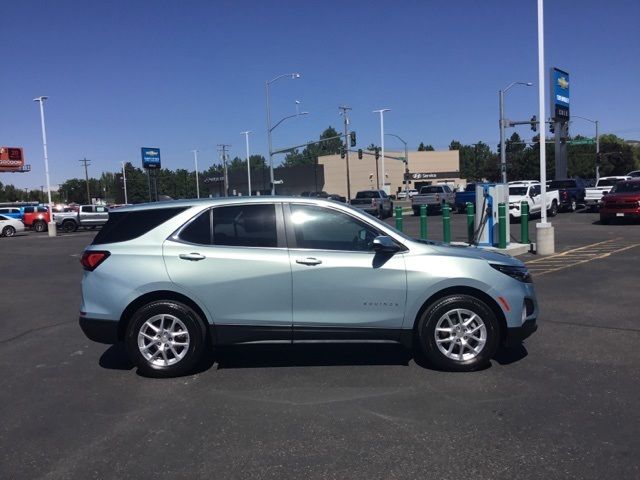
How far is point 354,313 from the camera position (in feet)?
17.7

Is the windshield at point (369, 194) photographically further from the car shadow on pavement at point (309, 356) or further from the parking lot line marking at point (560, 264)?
the car shadow on pavement at point (309, 356)

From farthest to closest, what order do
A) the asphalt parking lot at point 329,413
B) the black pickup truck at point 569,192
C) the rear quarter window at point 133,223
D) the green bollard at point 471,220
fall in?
the black pickup truck at point 569,192, the green bollard at point 471,220, the rear quarter window at point 133,223, the asphalt parking lot at point 329,413

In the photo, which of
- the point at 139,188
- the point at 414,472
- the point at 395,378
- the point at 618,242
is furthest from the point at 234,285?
the point at 139,188

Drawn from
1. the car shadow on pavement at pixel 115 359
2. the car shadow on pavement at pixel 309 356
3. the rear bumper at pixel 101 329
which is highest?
the rear bumper at pixel 101 329

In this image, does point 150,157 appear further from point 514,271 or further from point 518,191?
point 514,271

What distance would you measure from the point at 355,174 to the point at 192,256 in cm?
10247

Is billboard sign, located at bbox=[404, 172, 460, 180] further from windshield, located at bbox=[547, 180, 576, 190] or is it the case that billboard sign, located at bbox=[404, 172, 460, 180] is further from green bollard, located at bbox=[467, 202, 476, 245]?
green bollard, located at bbox=[467, 202, 476, 245]

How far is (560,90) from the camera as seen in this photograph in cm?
3219

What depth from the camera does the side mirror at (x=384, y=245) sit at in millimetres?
5289

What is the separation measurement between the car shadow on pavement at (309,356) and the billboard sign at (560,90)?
25202 millimetres

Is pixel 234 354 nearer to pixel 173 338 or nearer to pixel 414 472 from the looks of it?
pixel 173 338

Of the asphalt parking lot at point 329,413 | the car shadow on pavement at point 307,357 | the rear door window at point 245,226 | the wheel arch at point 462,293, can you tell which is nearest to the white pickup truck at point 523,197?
the asphalt parking lot at point 329,413

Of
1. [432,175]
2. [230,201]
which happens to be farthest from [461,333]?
[432,175]

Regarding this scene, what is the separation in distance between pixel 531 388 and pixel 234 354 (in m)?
3.11
